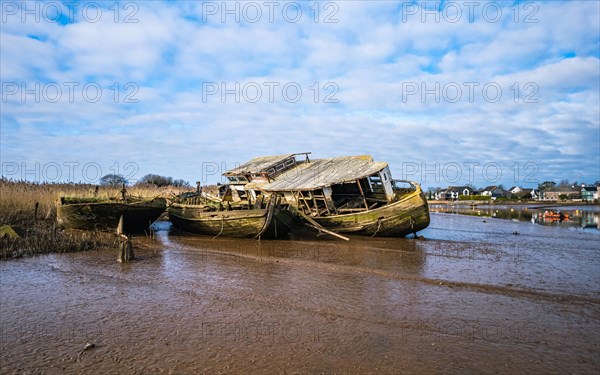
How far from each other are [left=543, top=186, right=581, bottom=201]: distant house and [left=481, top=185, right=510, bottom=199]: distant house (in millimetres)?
8183

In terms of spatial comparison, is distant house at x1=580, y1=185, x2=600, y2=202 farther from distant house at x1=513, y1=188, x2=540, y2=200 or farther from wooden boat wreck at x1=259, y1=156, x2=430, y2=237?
wooden boat wreck at x1=259, y1=156, x2=430, y2=237

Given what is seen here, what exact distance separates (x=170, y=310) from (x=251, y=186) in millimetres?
12843

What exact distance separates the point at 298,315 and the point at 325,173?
11723 millimetres

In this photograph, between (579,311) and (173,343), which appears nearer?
(173,343)

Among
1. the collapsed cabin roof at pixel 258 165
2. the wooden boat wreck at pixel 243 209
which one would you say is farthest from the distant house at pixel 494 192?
the wooden boat wreck at pixel 243 209

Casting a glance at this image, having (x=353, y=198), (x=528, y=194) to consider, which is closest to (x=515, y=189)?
(x=528, y=194)

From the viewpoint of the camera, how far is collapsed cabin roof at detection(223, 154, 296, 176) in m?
19.8

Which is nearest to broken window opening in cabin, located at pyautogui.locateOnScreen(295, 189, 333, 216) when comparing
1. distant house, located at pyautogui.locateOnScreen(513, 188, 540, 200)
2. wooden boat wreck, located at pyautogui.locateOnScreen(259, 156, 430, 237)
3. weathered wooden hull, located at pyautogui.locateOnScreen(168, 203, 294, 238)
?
wooden boat wreck, located at pyautogui.locateOnScreen(259, 156, 430, 237)

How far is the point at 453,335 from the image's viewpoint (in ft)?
17.5

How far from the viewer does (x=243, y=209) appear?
632 inches

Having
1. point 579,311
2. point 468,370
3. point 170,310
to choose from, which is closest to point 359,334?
A: point 468,370

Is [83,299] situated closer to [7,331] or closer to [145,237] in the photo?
[7,331]

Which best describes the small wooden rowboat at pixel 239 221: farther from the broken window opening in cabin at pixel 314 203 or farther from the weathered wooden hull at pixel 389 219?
the weathered wooden hull at pixel 389 219

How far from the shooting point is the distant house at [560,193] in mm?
81688
